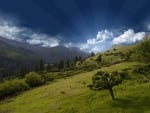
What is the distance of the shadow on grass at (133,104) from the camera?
75.4m

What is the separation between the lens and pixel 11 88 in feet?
616

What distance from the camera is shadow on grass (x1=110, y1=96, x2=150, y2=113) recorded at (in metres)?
75.4

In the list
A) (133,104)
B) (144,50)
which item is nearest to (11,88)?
(144,50)

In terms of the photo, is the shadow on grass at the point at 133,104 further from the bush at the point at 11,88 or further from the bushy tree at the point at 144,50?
the bush at the point at 11,88

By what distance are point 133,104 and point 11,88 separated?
12316 cm

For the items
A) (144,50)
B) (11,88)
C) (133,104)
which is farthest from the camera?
(11,88)

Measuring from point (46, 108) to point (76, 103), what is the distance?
1266 centimetres

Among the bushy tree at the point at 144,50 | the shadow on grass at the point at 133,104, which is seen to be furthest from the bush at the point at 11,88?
the shadow on grass at the point at 133,104

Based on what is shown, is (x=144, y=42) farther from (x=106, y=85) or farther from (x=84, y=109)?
(x=84, y=109)

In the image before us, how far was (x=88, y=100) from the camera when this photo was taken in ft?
337

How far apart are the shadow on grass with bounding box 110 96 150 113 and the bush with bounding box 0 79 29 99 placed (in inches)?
4459

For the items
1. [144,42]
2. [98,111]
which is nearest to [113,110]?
[98,111]

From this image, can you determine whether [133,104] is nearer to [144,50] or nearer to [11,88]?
[144,50]

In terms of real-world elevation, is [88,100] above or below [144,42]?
below
